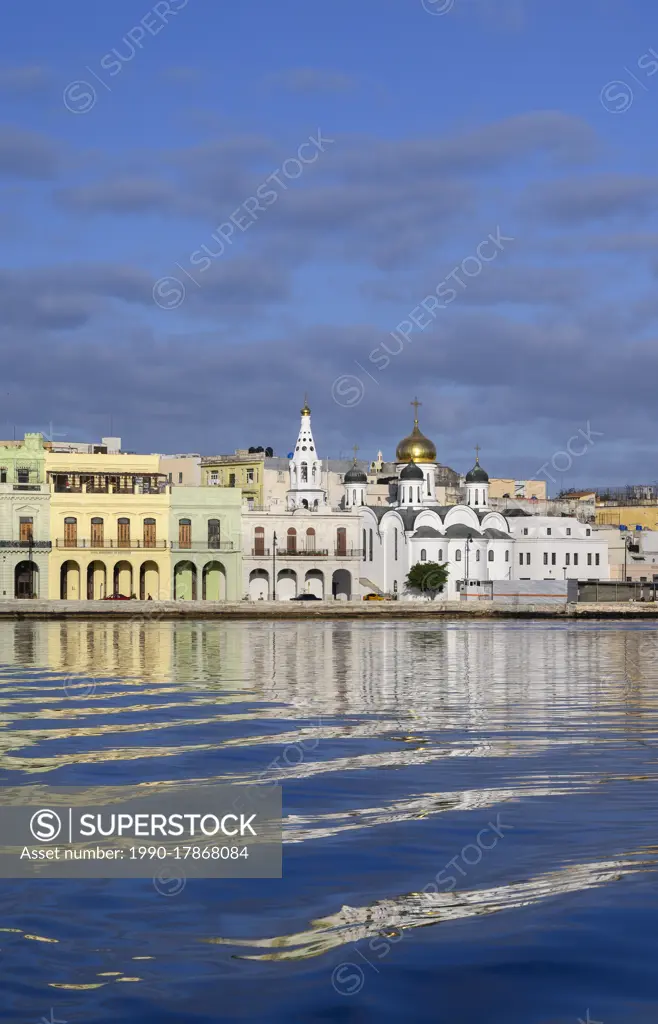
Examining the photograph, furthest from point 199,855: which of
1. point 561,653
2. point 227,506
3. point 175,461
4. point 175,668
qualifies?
point 175,461

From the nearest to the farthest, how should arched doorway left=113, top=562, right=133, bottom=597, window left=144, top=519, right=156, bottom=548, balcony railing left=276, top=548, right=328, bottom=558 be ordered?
window left=144, top=519, right=156, bottom=548
arched doorway left=113, top=562, right=133, bottom=597
balcony railing left=276, top=548, right=328, bottom=558

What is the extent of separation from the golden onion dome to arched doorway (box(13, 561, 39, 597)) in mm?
32082

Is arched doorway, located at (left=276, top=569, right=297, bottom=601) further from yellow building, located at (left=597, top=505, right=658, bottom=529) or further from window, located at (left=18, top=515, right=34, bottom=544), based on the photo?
yellow building, located at (left=597, top=505, right=658, bottom=529)

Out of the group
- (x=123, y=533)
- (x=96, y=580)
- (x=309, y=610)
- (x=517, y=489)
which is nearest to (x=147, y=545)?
(x=123, y=533)

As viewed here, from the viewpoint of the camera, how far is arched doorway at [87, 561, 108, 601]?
244ft

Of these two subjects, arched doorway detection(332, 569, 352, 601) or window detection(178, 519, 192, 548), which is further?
arched doorway detection(332, 569, 352, 601)

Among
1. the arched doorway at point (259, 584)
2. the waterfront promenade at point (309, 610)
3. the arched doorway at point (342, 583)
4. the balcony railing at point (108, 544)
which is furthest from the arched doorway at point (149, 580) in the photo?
the arched doorway at point (342, 583)

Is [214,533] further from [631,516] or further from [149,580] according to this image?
[631,516]

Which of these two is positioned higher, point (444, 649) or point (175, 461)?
point (175, 461)

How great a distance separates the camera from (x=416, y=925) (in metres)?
9.09

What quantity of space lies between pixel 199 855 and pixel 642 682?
19340 mm

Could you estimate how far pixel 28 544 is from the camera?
7206 cm

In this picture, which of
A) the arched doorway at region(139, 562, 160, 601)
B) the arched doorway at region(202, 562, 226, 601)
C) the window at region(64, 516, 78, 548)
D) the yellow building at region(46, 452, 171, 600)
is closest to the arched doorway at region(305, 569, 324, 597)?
the arched doorway at region(202, 562, 226, 601)

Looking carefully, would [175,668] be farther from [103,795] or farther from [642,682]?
[103,795]
